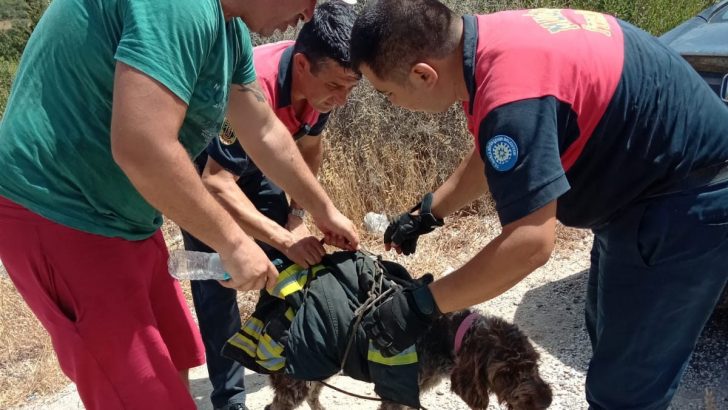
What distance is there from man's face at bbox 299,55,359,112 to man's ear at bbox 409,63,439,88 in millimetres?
1055

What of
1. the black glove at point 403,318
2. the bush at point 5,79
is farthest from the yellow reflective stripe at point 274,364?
the bush at point 5,79

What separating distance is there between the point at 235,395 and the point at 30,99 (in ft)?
7.09

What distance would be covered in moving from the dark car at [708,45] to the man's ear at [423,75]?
2276 mm

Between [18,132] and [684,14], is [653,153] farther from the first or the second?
[684,14]

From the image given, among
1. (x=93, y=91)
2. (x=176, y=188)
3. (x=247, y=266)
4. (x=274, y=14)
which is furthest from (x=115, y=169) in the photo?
(x=274, y=14)

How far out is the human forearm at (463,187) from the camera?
280 cm

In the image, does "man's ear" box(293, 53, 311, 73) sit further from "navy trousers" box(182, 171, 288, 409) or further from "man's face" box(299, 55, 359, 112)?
"navy trousers" box(182, 171, 288, 409)

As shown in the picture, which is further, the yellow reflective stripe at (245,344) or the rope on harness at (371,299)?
the yellow reflective stripe at (245,344)

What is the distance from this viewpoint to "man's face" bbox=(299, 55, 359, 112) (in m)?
3.20

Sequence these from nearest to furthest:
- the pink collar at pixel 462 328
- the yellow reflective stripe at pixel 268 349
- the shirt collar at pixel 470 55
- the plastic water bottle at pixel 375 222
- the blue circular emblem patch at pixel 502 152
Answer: the blue circular emblem patch at pixel 502 152 < the shirt collar at pixel 470 55 < the yellow reflective stripe at pixel 268 349 < the pink collar at pixel 462 328 < the plastic water bottle at pixel 375 222

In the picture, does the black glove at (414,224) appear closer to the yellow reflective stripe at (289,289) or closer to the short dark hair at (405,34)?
the yellow reflective stripe at (289,289)

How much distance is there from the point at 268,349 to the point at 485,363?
0.94m

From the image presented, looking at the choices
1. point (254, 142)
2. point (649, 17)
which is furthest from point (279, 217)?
point (649, 17)

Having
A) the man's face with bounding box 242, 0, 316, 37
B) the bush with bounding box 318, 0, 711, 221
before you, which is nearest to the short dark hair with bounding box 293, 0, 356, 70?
the man's face with bounding box 242, 0, 316, 37
